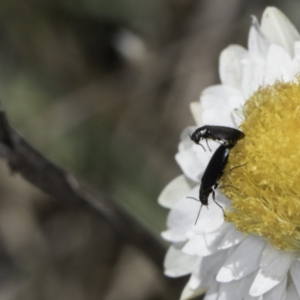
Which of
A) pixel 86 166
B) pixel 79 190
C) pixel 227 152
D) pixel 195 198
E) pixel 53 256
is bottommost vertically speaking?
pixel 53 256

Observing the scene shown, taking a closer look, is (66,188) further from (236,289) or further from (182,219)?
(236,289)

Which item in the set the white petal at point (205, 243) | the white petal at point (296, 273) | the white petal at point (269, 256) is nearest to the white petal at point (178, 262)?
the white petal at point (205, 243)

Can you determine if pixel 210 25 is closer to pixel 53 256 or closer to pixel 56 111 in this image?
pixel 56 111

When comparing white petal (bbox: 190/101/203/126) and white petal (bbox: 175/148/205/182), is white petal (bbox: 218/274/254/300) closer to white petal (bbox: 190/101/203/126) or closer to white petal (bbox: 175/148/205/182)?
white petal (bbox: 175/148/205/182)

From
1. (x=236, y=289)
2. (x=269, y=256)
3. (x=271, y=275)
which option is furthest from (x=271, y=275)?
(x=236, y=289)

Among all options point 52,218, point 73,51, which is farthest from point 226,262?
point 73,51
